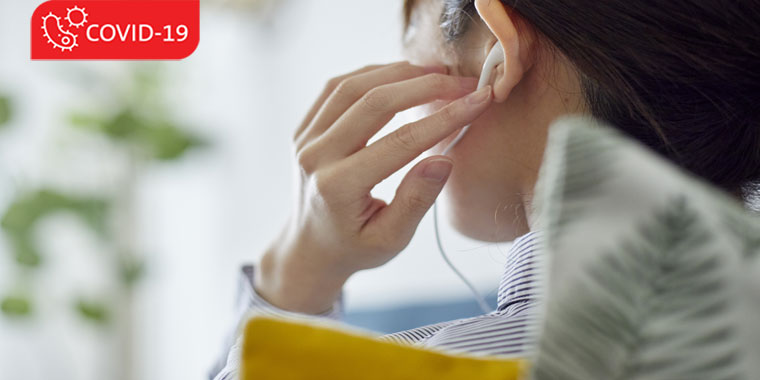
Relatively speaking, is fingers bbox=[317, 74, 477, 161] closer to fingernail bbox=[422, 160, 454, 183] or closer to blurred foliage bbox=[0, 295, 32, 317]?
fingernail bbox=[422, 160, 454, 183]

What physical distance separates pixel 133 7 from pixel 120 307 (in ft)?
5.41

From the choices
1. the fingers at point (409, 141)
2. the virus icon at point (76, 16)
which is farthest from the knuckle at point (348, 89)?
the virus icon at point (76, 16)

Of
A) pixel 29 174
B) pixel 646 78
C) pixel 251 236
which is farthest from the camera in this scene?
pixel 251 236

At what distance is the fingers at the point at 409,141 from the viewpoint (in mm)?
745

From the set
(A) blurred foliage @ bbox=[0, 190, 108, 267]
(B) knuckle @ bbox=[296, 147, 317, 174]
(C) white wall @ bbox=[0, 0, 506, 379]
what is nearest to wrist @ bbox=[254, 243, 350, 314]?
(B) knuckle @ bbox=[296, 147, 317, 174]

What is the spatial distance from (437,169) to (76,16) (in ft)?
2.64

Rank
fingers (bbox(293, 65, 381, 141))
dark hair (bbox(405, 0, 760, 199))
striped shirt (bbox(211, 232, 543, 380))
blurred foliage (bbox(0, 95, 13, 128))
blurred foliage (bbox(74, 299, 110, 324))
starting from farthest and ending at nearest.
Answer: blurred foliage (bbox(74, 299, 110, 324)) → blurred foliage (bbox(0, 95, 13, 128)) → fingers (bbox(293, 65, 381, 141)) → dark hair (bbox(405, 0, 760, 199)) → striped shirt (bbox(211, 232, 543, 380))

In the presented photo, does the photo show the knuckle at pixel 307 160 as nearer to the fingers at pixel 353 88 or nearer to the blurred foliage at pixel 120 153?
the fingers at pixel 353 88

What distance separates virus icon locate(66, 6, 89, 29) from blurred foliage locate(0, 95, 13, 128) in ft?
3.59

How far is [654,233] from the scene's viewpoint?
10.5 inches

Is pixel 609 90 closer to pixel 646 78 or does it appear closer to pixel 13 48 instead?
pixel 646 78

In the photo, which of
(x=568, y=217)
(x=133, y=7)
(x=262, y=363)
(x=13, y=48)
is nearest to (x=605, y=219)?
(x=568, y=217)

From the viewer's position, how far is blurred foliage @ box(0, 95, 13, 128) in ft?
7.06

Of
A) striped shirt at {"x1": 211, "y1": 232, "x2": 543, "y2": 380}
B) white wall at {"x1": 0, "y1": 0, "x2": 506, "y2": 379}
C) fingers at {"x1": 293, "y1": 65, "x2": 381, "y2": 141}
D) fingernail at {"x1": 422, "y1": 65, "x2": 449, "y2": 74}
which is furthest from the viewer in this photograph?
white wall at {"x1": 0, "y1": 0, "x2": 506, "y2": 379}
